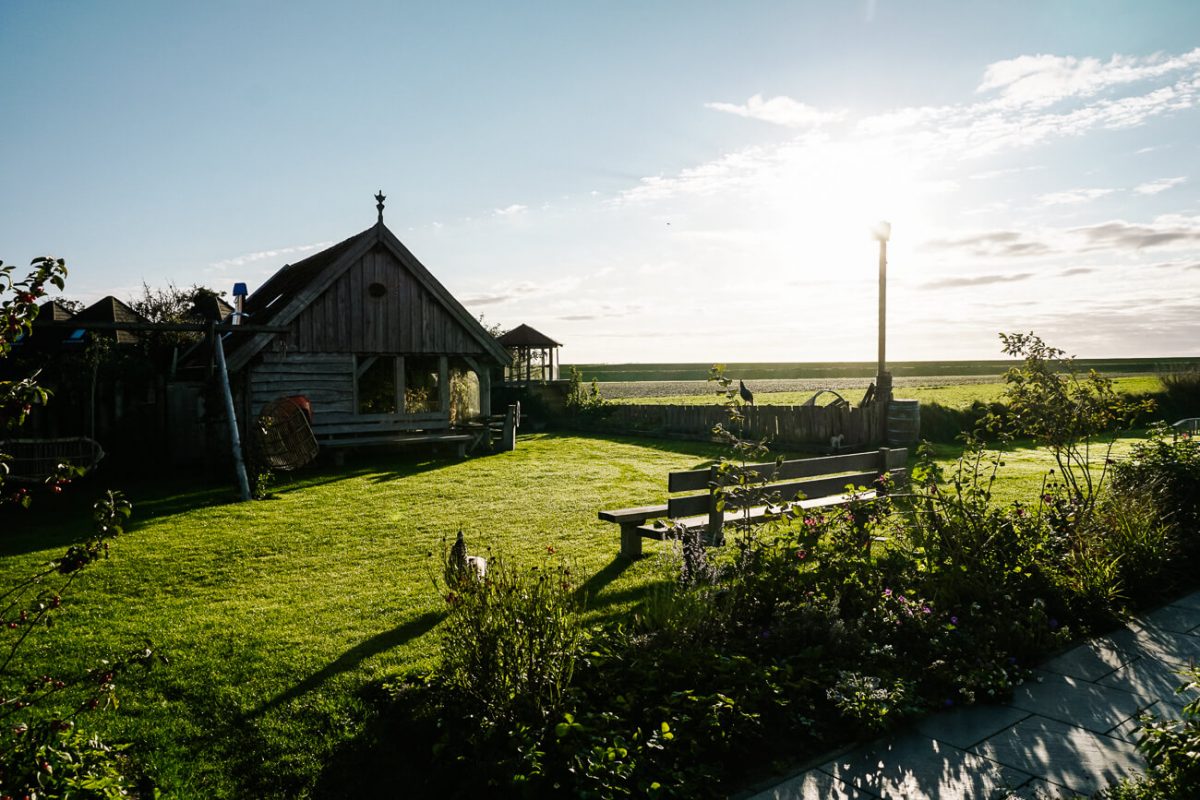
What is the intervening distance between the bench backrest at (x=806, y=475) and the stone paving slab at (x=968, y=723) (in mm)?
2572

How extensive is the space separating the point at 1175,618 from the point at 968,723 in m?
3.21

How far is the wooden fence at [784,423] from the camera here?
19.2m

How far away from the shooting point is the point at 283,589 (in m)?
8.15

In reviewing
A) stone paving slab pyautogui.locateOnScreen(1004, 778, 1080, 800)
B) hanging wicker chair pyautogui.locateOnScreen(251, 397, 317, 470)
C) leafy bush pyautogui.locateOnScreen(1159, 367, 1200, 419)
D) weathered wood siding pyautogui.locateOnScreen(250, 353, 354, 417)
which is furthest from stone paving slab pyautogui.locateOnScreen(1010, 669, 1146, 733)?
leafy bush pyautogui.locateOnScreen(1159, 367, 1200, 419)

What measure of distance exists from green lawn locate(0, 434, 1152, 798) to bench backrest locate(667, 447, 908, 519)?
914 millimetres

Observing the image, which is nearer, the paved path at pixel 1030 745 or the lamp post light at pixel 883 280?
the paved path at pixel 1030 745

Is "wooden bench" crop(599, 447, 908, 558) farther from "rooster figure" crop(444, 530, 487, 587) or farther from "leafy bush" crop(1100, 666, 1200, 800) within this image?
"leafy bush" crop(1100, 666, 1200, 800)

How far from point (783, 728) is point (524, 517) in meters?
7.43

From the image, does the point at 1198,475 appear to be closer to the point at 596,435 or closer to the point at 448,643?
the point at 448,643

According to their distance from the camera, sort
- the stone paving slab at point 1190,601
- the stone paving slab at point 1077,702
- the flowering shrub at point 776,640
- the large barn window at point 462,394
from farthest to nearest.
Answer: the large barn window at point 462,394
the stone paving slab at point 1190,601
the stone paving slab at point 1077,702
the flowering shrub at point 776,640

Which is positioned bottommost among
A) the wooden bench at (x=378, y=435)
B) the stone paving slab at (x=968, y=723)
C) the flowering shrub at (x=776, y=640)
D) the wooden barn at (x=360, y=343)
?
the stone paving slab at (x=968, y=723)

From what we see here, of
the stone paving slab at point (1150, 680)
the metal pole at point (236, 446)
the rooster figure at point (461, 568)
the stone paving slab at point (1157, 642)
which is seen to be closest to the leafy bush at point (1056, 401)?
the stone paving slab at point (1157, 642)

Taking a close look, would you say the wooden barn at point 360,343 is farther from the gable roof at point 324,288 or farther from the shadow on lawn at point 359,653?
the shadow on lawn at point 359,653

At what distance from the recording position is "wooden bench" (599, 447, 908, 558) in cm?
793
